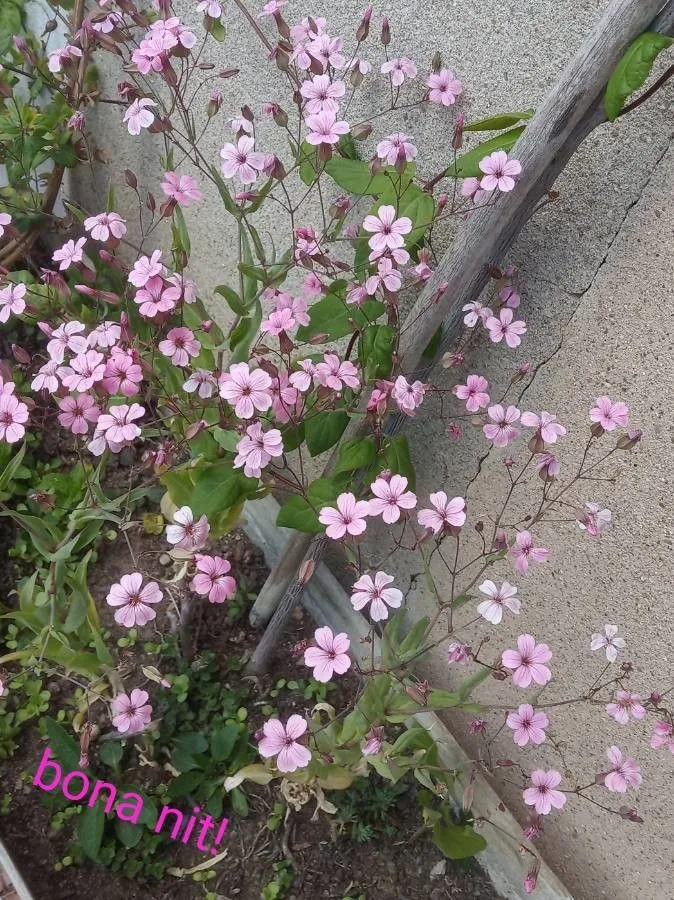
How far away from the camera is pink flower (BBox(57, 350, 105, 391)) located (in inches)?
37.5

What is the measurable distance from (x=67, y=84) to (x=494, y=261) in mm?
1205

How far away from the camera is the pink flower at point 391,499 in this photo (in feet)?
2.95

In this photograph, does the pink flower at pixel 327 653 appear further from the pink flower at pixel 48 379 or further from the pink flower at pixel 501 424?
the pink flower at pixel 48 379

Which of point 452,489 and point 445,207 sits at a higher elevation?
point 445,207

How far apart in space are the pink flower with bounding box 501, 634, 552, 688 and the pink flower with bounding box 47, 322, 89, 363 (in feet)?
2.33

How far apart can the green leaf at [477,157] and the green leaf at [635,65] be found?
18cm

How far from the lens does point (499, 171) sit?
91 centimetres

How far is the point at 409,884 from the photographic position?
1329 mm

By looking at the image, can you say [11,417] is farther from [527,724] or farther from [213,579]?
[527,724]

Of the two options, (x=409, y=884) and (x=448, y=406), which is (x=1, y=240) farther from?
(x=409, y=884)

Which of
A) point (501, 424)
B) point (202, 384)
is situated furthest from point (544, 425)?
point (202, 384)

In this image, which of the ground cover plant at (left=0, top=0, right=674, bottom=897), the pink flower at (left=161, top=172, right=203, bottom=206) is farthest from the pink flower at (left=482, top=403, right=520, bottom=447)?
the pink flower at (left=161, top=172, right=203, bottom=206)

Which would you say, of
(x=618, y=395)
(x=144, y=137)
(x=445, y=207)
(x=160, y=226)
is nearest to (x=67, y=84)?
(x=144, y=137)

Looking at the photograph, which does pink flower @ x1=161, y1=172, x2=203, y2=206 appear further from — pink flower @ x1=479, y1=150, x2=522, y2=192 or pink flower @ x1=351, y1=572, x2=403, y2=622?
pink flower @ x1=351, y1=572, x2=403, y2=622
